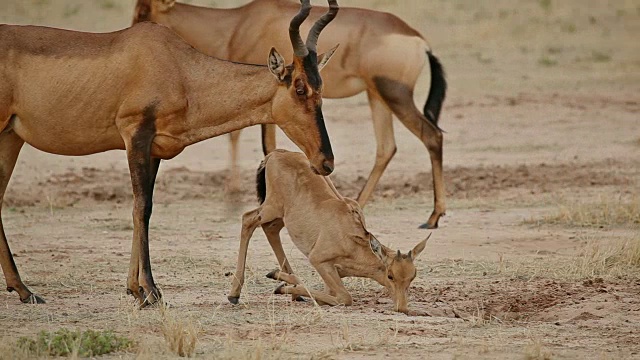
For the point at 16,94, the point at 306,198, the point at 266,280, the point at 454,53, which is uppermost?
the point at 16,94

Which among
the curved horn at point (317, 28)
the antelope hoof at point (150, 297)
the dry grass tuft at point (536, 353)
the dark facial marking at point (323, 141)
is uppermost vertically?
the curved horn at point (317, 28)

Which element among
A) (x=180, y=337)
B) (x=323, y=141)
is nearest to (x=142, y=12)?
(x=323, y=141)

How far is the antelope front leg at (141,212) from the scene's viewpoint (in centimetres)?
891

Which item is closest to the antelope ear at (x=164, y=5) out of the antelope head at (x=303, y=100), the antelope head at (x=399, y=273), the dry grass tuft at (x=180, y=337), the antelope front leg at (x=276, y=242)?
the antelope front leg at (x=276, y=242)

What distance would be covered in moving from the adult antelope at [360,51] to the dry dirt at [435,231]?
83cm

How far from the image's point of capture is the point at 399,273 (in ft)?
28.9

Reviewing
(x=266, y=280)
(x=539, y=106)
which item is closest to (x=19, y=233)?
(x=266, y=280)

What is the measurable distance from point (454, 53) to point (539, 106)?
487cm

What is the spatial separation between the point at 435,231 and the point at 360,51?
7.11 feet

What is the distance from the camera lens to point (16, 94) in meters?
9.11

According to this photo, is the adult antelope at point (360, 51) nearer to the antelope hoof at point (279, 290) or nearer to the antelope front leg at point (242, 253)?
the antelope front leg at point (242, 253)

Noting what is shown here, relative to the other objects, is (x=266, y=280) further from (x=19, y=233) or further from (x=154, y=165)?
Answer: (x=19, y=233)

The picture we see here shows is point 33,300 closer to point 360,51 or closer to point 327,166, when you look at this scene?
point 327,166

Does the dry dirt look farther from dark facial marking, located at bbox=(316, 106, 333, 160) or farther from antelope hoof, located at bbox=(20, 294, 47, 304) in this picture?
dark facial marking, located at bbox=(316, 106, 333, 160)
